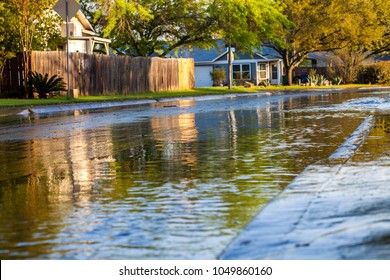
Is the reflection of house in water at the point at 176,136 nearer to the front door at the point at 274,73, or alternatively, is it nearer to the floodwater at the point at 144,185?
the floodwater at the point at 144,185

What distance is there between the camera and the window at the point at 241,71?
293ft

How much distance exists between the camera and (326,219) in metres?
6.33

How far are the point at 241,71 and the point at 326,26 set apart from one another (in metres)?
17.3

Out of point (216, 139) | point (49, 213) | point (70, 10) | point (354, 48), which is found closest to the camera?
point (49, 213)

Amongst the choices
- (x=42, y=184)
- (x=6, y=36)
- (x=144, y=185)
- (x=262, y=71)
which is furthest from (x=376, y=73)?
(x=144, y=185)

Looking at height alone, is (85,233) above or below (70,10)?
below

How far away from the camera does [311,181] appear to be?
27.6 ft

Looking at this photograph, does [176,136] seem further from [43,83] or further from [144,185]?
[43,83]

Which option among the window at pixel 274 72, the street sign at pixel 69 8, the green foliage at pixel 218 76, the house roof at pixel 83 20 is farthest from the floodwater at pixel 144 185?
the window at pixel 274 72

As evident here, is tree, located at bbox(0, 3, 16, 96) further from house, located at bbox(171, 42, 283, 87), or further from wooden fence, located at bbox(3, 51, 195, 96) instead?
house, located at bbox(171, 42, 283, 87)

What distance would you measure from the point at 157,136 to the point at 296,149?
4.53 m

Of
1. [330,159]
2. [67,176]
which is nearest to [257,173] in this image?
[330,159]

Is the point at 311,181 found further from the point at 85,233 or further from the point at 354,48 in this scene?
Result: the point at 354,48

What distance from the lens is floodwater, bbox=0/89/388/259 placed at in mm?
6137
